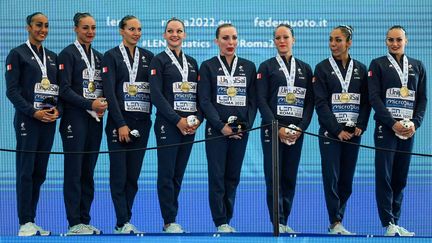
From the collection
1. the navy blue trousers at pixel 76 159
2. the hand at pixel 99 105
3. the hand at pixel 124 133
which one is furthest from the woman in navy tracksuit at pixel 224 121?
the navy blue trousers at pixel 76 159

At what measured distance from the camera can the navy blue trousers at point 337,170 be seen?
8102 millimetres

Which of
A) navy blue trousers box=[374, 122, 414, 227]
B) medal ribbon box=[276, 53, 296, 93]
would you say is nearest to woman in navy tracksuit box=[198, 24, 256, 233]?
medal ribbon box=[276, 53, 296, 93]

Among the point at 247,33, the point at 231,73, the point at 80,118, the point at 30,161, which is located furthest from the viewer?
the point at 247,33

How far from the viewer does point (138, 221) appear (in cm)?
898

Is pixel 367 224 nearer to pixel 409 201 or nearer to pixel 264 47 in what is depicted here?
pixel 409 201

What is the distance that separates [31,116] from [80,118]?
34cm

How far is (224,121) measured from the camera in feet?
26.6

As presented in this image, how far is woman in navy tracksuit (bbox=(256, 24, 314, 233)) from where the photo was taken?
8086 mm

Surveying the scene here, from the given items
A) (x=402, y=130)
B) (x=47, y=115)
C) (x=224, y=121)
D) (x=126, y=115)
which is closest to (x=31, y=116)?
(x=47, y=115)

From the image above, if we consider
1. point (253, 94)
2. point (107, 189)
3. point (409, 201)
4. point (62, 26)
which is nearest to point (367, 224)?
point (409, 201)

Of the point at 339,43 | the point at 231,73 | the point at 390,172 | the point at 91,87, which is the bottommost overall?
the point at 390,172

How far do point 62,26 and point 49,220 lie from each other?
180cm

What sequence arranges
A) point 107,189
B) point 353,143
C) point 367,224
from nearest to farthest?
point 353,143 → point 367,224 → point 107,189

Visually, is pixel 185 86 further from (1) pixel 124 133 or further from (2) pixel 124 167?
(2) pixel 124 167
